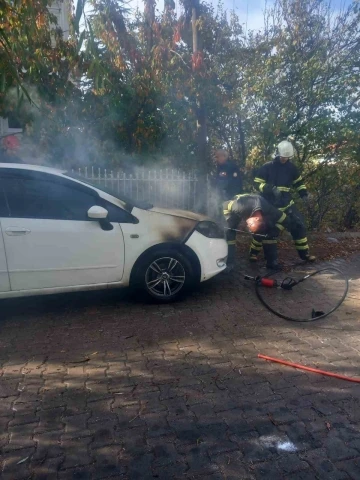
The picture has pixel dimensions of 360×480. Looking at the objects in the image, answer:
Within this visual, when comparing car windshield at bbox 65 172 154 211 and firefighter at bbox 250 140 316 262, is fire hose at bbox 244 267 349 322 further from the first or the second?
car windshield at bbox 65 172 154 211

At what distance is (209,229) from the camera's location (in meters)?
5.48

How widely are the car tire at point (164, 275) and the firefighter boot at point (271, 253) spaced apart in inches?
76.2

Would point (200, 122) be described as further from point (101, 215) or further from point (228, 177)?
point (101, 215)

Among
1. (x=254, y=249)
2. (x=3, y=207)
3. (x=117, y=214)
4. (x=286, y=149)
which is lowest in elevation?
(x=254, y=249)

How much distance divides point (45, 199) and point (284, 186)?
153 inches

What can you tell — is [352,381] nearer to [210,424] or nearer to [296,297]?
[210,424]

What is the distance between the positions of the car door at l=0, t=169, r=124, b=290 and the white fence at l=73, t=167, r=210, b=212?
164 inches

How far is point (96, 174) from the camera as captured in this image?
9078mm

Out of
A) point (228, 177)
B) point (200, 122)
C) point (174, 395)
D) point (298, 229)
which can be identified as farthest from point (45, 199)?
point (200, 122)

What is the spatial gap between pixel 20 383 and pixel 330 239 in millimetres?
6937

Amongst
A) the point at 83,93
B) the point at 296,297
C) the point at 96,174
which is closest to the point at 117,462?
the point at 296,297

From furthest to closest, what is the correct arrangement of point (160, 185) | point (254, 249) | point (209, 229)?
point (160, 185) < point (254, 249) < point (209, 229)

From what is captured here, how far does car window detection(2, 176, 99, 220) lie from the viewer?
15.5ft

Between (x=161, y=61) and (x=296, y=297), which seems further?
(x=161, y=61)
